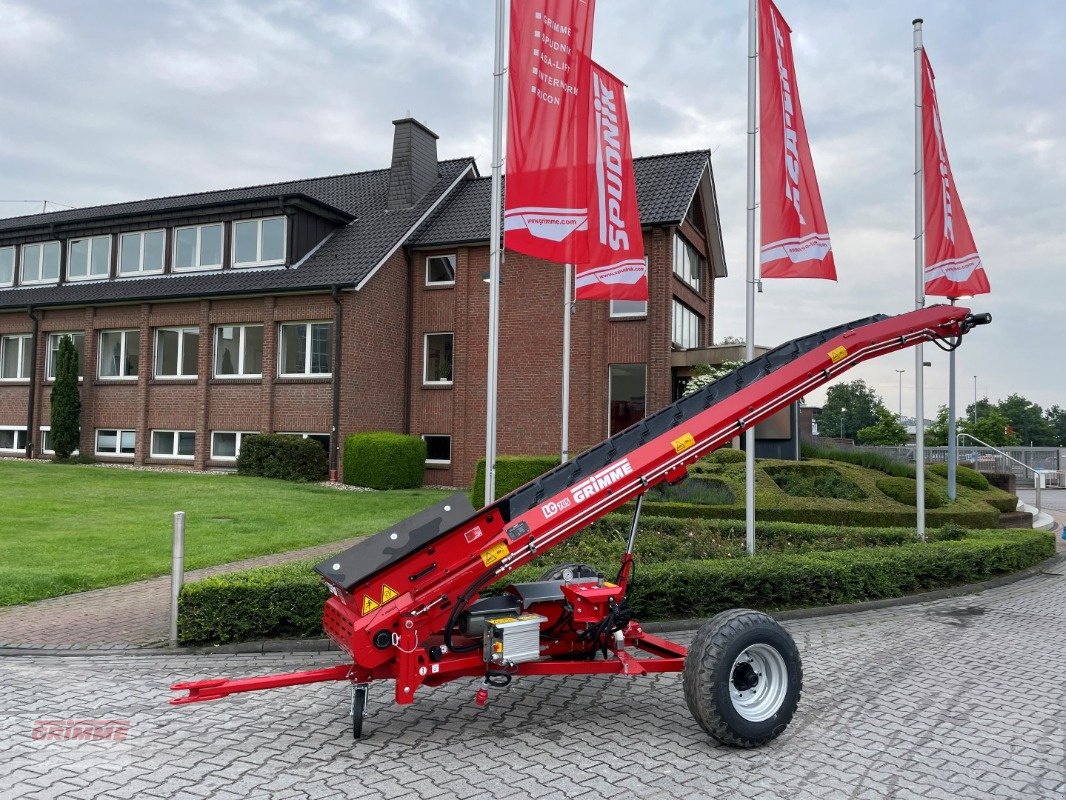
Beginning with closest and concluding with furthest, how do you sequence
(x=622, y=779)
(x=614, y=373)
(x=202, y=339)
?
(x=622, y=779), (x=614, y=373), (x=202, y=339)

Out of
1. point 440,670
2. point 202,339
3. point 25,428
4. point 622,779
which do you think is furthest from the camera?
point 25,428

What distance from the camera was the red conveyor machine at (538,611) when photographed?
4801 mm

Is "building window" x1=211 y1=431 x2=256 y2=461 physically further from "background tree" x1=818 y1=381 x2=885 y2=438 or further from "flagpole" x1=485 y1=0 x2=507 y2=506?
"background tree" x1=818 y1=381 x2=885 y2=438

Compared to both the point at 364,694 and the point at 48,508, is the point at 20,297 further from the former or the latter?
the point at 364,694

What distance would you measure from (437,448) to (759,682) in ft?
68.4

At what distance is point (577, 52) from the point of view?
1012 centimetres

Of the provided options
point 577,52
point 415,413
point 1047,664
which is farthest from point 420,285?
point 1047,664

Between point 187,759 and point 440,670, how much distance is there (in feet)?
4.99

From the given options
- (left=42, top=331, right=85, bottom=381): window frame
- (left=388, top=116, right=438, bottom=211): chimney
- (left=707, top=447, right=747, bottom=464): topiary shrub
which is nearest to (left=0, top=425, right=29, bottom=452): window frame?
(left=42, top=331, right=85, bottom=381): window frame

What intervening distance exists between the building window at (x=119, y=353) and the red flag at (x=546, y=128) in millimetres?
20690

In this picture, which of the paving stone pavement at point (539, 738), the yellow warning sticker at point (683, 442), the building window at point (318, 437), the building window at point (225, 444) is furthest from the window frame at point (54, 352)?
the yellow warning sticker at point (683, 442)

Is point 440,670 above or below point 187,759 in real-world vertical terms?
above

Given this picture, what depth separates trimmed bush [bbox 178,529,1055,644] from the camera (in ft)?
24.1

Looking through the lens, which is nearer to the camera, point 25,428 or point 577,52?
point 577,52
